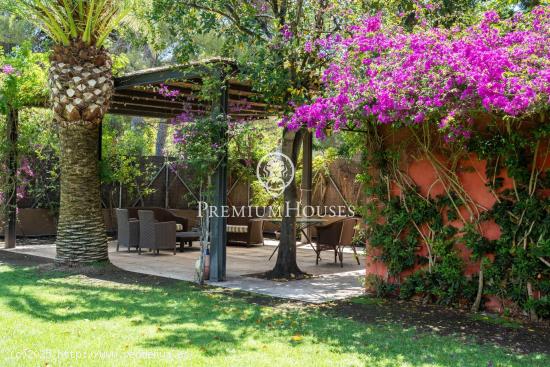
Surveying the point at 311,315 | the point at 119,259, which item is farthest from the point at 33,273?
the point at 311,315

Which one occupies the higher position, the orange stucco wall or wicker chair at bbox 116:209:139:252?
the orange stucco wall

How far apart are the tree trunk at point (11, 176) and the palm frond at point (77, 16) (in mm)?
3183

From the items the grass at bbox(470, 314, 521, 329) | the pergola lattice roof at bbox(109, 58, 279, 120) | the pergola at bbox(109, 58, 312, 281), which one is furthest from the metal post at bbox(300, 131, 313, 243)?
the grass at bbox(470, 314, 521, 329)

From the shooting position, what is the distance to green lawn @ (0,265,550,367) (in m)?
4.95

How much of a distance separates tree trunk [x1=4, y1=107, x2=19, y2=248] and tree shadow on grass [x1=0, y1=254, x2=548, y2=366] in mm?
4312

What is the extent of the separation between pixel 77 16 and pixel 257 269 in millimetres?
5022

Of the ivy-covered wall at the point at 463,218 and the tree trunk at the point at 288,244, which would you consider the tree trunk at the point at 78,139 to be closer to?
the tree trunk at the point at 288,244

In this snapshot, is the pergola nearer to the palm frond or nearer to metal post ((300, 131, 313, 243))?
the palm frond

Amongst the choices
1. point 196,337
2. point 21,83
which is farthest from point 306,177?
point 196,337

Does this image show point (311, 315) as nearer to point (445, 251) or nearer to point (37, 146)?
point (445, 251)

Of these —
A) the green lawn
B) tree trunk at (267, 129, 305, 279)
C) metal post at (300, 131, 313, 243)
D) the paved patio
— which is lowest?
the green lawn

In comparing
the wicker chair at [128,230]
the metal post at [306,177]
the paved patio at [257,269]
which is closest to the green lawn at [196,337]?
the paved patio at [257,269]

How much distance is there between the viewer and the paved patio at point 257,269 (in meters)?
8.53

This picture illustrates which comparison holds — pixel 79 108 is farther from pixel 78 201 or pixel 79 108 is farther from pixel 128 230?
pixel 128 230
